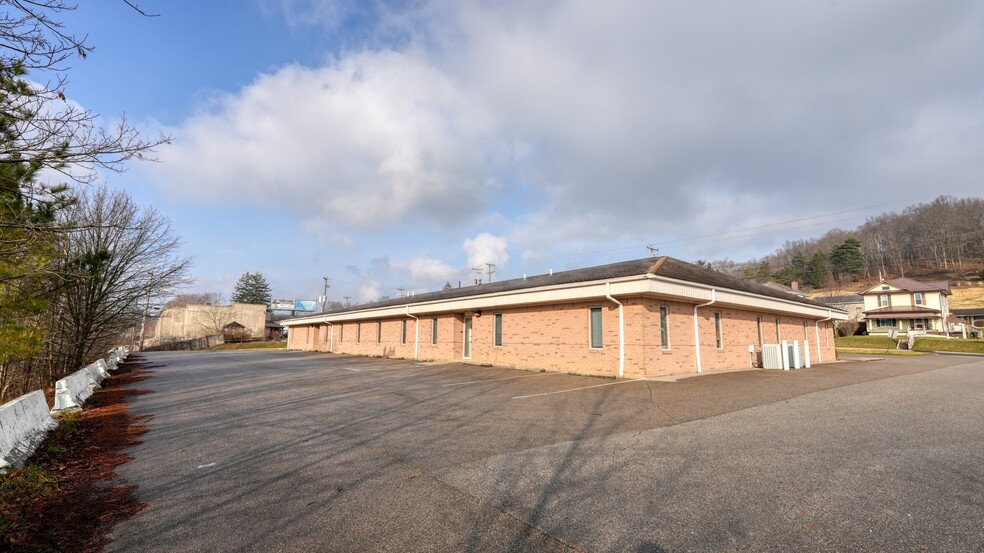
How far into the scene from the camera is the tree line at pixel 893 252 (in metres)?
71.4

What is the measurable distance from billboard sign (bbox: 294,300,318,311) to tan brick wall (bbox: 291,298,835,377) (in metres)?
67.7

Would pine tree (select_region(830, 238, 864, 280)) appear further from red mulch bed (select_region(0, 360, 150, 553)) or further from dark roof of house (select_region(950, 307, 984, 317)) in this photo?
red mulch bed (select_region(0, 360, 150, 553))

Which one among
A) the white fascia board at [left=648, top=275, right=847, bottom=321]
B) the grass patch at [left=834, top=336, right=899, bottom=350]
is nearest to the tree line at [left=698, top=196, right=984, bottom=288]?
the grass patch at [left=834, top=336, right=899, bottom=350]

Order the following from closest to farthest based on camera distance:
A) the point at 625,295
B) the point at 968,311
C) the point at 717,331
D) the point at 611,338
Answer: the point at 625,295 < the point at 611,338 < the point at 717,331 < the point at 968,311

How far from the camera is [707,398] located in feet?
30.4

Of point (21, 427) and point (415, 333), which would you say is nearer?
point (21, 427)

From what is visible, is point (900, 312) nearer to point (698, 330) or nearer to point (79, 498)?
point (698, 330)

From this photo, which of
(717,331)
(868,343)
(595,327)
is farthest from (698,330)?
(868,343)

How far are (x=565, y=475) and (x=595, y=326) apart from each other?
1009cm

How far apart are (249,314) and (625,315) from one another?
67070 mm

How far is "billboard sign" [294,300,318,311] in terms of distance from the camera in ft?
269

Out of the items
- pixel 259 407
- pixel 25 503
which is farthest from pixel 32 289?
pixel 25 503

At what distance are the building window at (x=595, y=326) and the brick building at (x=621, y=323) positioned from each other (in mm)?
32

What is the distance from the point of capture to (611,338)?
13.6m
